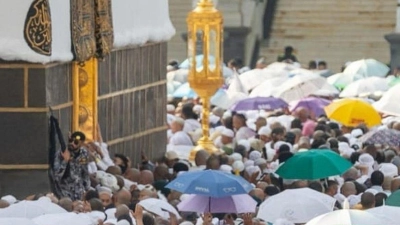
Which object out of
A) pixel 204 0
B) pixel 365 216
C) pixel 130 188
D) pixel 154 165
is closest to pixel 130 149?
pixel 154 165

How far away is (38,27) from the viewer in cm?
2067

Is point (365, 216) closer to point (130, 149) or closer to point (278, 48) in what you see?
point (130, 149)

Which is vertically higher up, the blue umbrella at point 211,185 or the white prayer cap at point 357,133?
the blue umbrella at point 211,185

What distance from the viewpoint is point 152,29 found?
25016 millimetres

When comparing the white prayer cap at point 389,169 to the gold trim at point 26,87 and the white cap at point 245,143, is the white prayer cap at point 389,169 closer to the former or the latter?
the white cap at point 245,143

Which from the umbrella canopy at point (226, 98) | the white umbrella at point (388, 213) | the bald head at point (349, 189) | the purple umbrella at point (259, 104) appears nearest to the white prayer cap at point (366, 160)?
the bald head at point (349, 189)

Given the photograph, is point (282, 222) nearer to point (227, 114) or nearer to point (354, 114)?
point (354, 114)

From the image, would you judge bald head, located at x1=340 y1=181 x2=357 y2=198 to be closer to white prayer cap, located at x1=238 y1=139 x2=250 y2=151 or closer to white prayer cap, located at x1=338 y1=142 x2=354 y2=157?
white prayer cap, located at x1=338 y1=142 x2=354 y2=157

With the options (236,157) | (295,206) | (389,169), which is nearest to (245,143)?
(236,157)

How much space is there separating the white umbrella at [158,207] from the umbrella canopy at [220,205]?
7.1 inches

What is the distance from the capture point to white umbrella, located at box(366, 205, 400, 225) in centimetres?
1487

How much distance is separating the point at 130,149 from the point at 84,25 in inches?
114

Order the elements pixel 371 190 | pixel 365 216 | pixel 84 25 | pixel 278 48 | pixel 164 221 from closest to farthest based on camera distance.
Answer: pixel 365 216, pixel 164 221, pixel 371 190, pixel 84 25, pixel 278 48

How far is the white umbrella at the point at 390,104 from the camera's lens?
25.8 meters
